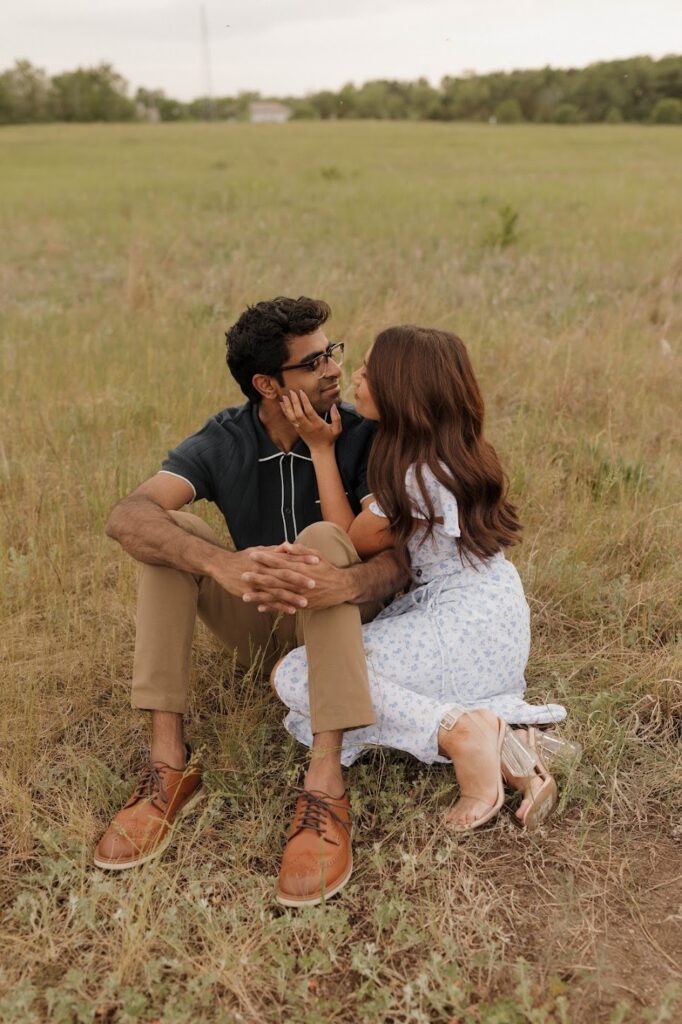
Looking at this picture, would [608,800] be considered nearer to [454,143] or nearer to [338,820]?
[338,820]

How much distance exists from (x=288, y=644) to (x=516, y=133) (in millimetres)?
32060

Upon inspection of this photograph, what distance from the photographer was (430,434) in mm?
2668

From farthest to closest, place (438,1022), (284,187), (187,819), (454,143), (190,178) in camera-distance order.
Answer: (454,143) → (190,178) → (284,187) → (187,819) → (438,1022)

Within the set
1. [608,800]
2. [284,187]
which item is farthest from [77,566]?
[284,187]

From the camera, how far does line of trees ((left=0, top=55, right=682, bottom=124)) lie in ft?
91.2

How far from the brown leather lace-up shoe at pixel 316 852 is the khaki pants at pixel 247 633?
209mm

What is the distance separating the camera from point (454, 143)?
2742 cm

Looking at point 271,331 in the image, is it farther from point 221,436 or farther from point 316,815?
point 316,815

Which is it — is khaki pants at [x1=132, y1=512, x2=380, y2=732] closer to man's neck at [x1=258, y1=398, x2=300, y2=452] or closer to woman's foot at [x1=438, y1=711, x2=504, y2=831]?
woman's foot at [x1=438, y1=711, x2=504, y2=831]

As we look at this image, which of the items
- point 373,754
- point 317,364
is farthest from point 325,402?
point 373,754

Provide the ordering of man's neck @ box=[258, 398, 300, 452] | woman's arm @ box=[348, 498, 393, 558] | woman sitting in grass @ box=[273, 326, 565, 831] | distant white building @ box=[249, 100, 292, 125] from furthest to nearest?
distant white building @ box=[249, 100, 292, 125] < man's neck @ box=[258, 398, 300, 452] < woman's arm @ box=[348, 498, 393, 558] < woman sitting in grass @ box=[273, 326, 565, 831]

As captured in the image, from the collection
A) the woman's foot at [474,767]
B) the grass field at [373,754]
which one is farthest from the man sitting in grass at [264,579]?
the woman's foot at [474,767]

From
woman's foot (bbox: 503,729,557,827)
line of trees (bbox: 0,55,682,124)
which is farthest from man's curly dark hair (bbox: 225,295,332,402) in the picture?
line of trees (bbox: 0,55,682,124)

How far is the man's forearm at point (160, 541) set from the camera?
8.59 ft
